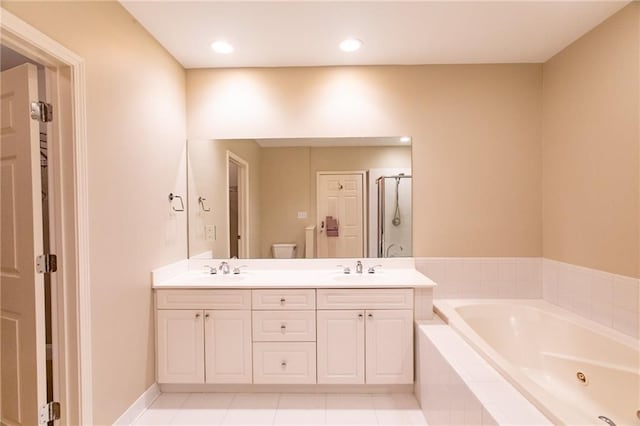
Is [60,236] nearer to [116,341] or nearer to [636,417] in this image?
[116,341]

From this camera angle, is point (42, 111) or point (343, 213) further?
point (343, 213)

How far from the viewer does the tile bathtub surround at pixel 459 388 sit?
125 centimetres

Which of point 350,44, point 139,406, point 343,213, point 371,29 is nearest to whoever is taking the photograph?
point 139,406

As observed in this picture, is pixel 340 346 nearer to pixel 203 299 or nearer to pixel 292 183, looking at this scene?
pixel 203 299

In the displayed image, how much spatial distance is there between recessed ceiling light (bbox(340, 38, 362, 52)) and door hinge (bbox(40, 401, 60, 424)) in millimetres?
2677

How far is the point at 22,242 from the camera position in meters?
1.55

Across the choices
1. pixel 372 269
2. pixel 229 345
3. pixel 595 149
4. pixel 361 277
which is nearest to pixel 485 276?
pixel 372 269

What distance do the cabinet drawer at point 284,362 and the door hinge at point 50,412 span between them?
1.05 metres

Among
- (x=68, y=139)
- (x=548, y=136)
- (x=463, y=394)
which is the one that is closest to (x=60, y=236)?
(x=68, y=139)

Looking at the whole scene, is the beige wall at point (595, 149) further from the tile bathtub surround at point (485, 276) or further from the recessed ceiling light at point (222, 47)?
the recessed ceiling light at point (222, 47)

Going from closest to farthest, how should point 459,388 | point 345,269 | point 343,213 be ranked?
point 459,388, point 345,269, point 343,213

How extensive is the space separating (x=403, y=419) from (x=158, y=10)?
2846mm

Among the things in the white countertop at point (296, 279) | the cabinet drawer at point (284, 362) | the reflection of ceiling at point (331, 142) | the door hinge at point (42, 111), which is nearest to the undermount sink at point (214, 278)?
the white countertop at point (296, 279)

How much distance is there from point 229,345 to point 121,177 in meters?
1.27
